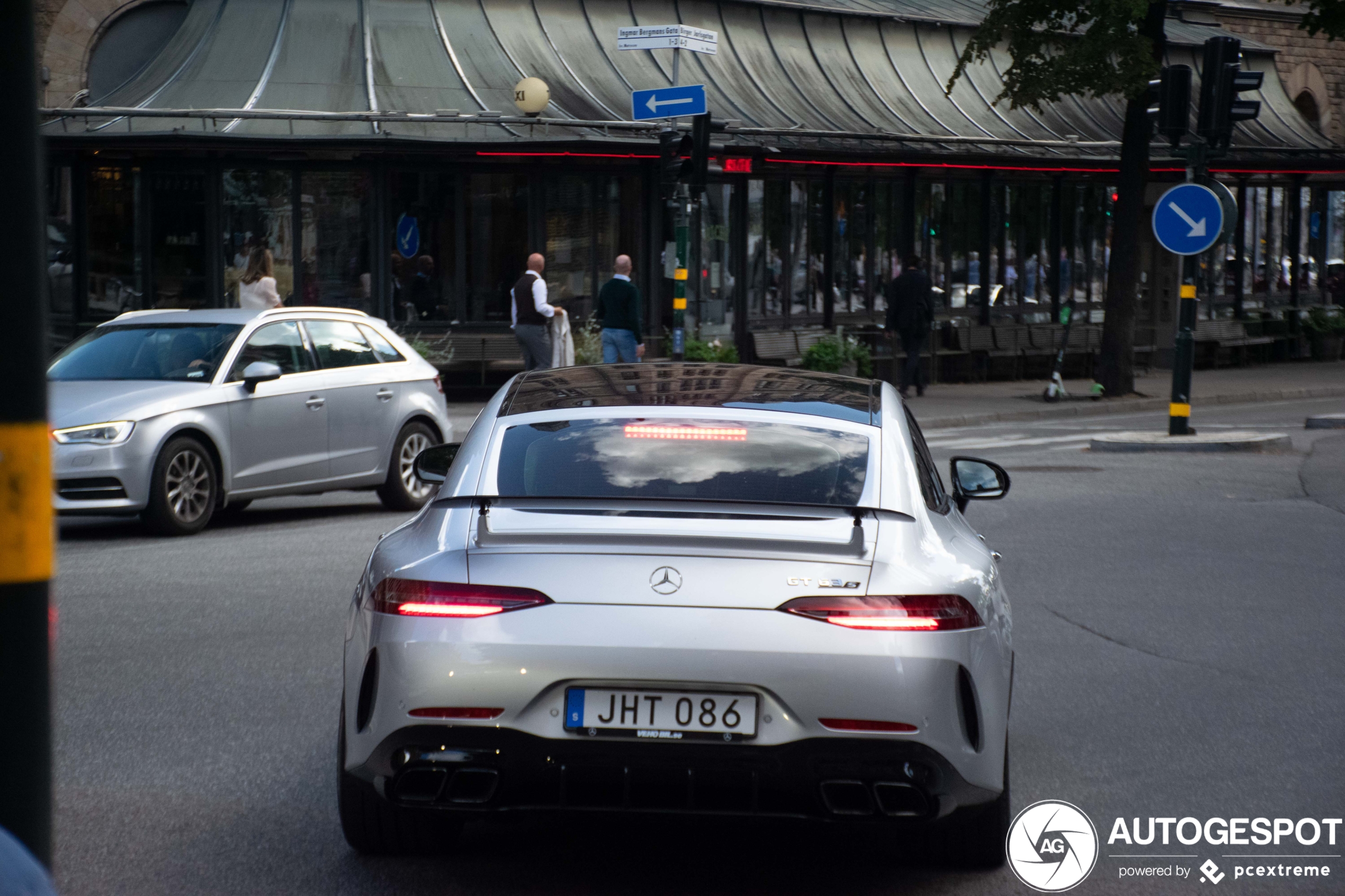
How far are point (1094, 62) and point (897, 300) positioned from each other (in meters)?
4.61

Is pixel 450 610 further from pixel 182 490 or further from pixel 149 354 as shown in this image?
pixel 149 354

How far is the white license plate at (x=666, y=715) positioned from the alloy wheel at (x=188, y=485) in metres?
7.93

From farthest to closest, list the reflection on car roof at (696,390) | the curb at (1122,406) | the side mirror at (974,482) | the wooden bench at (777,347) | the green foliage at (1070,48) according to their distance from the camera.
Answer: the wooden bench at (777,347)
the green foliage at (1070,48)
the curb at (1122,406)
the side mirror at (974,482)
the reflection on car roof at (696,390)

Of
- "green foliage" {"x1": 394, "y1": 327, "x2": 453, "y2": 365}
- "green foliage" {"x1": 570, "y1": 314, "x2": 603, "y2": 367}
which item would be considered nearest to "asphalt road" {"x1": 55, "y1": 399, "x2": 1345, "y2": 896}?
"green foliage" {"x1": 394, "y1": 327, "x2": 453, "y2": 365}

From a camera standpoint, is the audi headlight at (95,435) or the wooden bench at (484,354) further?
the wooden bench at (484,354)

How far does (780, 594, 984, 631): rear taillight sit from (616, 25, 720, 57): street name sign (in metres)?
13.8

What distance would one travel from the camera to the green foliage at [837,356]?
2559 centimetres

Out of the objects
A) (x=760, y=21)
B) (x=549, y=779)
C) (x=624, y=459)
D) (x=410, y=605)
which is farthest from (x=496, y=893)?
(x=760, y=21)

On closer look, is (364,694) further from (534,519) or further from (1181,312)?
(1181,312)

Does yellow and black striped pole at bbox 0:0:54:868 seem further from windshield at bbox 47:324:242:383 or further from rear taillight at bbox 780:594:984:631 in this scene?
windshield at bbox 47:324:242:383

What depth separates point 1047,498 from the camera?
13961 mm

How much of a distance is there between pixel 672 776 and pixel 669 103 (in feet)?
49.4

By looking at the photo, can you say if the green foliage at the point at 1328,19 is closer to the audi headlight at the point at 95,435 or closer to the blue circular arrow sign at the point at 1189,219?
the blue circular arrow sign at the point at 1189,219

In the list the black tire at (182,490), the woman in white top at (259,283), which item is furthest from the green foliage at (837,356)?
the black tire at (182,490)
